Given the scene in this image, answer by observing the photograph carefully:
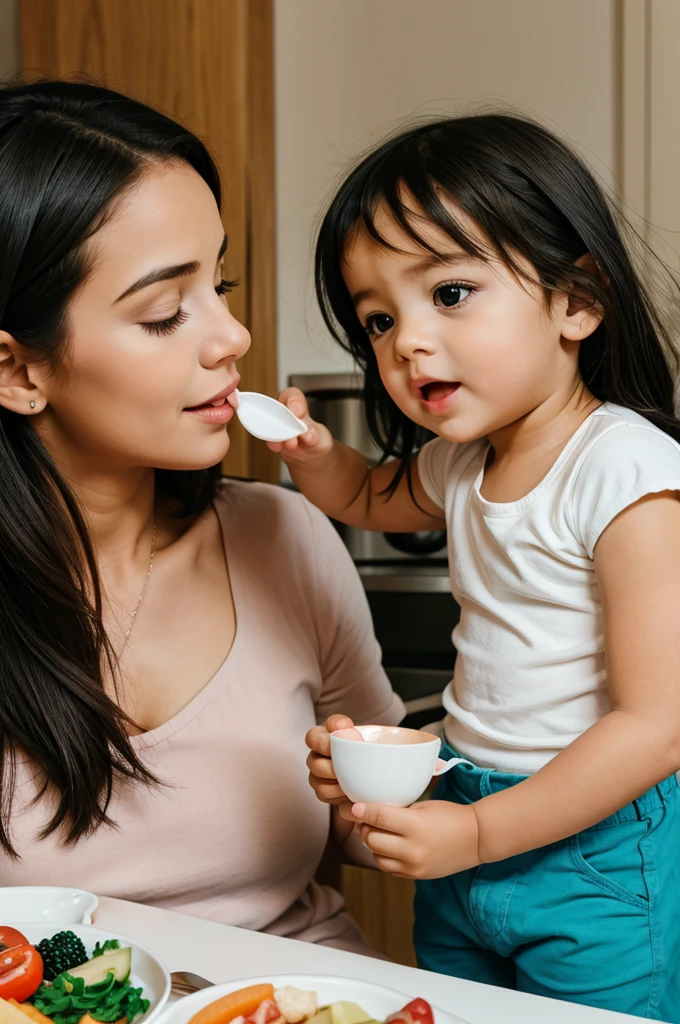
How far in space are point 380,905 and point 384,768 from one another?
3.69 feet

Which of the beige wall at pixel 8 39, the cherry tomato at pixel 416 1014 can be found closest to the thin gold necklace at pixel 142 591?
the cherry tomato at pixel 416 1014

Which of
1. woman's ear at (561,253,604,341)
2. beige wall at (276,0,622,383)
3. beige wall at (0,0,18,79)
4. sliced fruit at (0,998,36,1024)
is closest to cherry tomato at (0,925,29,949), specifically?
sliced fruit at (0,998,36,1024)

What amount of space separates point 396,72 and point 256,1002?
2.52 m

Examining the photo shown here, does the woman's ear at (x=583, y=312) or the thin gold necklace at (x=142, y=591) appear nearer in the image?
the woman's ear at (x=583, y=312)

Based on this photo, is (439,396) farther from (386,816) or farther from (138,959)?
(138,959)

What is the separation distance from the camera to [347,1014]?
0.73 m

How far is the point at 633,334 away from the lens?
3.54 ft

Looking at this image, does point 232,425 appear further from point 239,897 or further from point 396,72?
point 239,897

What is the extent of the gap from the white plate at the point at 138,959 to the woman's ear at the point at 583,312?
700mm

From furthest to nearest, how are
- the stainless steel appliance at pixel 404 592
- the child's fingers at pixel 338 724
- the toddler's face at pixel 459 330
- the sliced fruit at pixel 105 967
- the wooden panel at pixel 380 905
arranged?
the stainless steel appliance at pixel 404 592 < the wooden panel at pixel 380 905 < the toddler's face at pixel 459 330 < the child's fingers at pixel 338 724 < the sliced fruit at pixel 105 967

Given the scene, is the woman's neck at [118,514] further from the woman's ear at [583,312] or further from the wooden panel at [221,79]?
the wooden panel at [221,79]

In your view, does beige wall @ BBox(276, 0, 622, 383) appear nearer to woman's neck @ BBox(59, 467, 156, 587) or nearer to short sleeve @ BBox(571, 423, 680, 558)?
woman's neck @ BBox(59, 467, 156, 587)

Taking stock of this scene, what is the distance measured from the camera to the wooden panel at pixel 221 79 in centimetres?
260

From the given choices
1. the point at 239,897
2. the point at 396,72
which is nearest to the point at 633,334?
the point at 239,897
